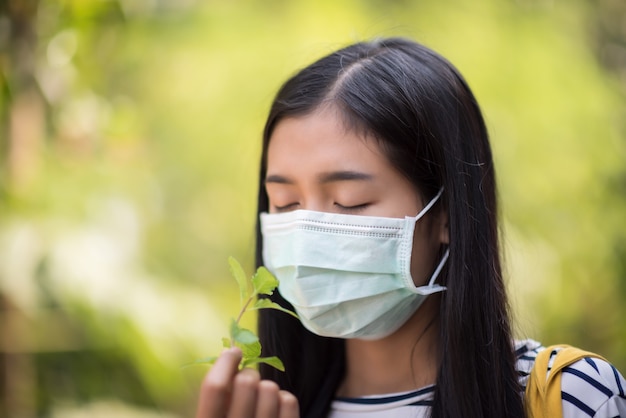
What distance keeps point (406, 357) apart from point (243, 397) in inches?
22.7

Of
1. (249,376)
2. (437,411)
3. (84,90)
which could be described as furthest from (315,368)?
(84,90)

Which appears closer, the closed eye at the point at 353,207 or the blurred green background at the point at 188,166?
the closed eye at the point at 353,207

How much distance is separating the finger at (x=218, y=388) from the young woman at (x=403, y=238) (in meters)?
0.37

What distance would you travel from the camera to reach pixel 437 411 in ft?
4.84

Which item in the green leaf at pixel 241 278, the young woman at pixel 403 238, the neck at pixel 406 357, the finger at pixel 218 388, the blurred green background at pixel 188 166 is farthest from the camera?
the blurred green background at pixel 188 166

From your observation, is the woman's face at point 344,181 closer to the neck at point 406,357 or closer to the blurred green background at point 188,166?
the neck at point 406,357

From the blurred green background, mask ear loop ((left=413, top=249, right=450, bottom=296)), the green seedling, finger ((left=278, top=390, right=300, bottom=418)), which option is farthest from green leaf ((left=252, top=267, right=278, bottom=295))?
the blurred green background

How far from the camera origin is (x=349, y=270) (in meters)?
1.50

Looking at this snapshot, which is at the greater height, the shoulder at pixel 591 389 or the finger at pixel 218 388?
the finger at pixel 218 388

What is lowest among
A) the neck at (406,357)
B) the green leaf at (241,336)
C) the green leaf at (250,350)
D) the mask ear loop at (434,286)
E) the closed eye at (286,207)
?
the neck at (406,357)

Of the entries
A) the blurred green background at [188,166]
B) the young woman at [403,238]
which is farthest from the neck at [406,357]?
the blurred green background at [188,166]

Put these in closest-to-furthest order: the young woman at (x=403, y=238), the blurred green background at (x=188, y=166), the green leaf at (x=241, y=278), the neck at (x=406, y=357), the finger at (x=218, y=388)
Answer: the finger at (x=218, y=388)
the green leaf at (x=241, y=278)
the young woman at (x=403, y=238)
the neck at (x=406, y=357)
the blurred green background at (x=188, y=166)

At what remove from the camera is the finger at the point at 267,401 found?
1.16 metres

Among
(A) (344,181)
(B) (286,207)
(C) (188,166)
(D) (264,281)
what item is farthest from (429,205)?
(C) (188,166)
